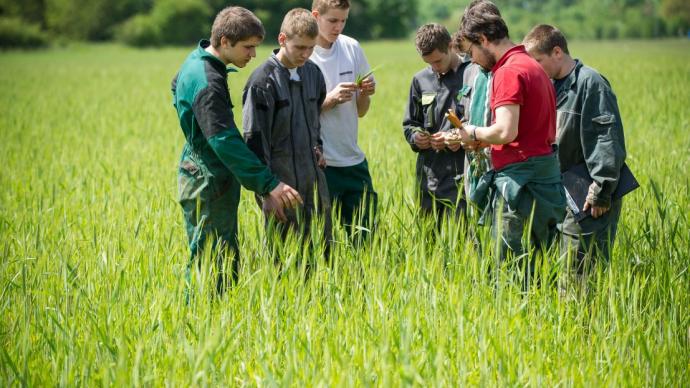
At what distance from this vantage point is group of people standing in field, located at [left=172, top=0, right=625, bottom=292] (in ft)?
12.1

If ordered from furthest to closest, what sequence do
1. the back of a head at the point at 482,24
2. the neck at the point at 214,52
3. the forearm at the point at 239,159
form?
the neck at the point at 214,52 < the forearm at the point at 239,159 < the back of a head at the point at 482,24

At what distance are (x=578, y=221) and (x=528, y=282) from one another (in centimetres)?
68

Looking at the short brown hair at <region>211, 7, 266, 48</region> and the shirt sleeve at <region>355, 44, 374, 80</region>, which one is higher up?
the short brown hair at <region>211, 7, 266, 48</region>

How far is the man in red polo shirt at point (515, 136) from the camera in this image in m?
3.55

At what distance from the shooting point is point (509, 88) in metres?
3.53

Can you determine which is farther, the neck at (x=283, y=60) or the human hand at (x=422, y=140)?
the human hand at (x=422, y=140)

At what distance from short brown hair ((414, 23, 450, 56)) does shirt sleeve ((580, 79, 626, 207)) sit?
0.92 metres

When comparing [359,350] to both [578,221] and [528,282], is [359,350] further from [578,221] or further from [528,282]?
[578,221]

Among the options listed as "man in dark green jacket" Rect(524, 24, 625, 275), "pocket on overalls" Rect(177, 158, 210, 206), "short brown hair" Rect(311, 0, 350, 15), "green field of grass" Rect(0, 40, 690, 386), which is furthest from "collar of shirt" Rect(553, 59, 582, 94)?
"pocket on overalls" Rect(177, 158, 210, 206)

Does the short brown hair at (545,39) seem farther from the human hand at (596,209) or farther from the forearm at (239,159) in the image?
the forearm at (239,159)

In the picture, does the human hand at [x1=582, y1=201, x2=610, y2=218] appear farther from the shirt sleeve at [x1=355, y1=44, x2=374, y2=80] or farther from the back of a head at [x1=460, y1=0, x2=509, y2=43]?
the shirt sleeve at [x1=355, y1=44, x2=374, y2=80]

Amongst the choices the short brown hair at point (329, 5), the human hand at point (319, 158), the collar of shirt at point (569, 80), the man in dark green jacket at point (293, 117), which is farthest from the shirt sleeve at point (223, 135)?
the collar of shirt at point (569, 80)

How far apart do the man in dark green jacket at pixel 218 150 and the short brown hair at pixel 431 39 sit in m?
1.09

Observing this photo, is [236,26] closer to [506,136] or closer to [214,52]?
[214,52]
